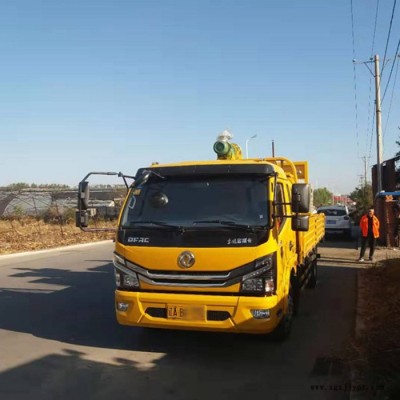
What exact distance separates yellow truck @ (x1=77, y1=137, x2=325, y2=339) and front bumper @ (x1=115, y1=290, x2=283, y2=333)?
11 mm

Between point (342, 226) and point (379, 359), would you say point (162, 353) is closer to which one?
point (379, 359)

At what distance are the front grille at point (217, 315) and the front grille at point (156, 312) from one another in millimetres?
519

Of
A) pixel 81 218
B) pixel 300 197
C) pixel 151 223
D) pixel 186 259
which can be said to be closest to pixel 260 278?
pixel 186 259

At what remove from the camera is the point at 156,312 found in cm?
571

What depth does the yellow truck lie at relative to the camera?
17.9 feet

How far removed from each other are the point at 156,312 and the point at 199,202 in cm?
138

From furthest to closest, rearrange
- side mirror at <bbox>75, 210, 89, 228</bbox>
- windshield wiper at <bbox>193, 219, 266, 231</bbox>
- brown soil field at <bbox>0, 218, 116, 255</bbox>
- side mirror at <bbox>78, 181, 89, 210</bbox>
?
brown soil field at <bbox>0, 218, 116, 255</bbox> < side mirror at <bbox>75, 210, 89, 228</bbox> < side mirror at <bbox>78, 181, 89, 210</bbox> < windshield wiper at <bbox>193, 219, 266, 231</bbox>

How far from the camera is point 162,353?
603 cm

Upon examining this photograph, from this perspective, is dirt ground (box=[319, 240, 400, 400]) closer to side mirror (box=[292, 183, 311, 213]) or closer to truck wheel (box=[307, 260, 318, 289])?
truck wheel (box=[307, 260, 318, 289])

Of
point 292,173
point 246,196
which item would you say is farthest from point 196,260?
point 292,173

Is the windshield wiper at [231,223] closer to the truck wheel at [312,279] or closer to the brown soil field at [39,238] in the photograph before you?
the truck wheel at [312,279]

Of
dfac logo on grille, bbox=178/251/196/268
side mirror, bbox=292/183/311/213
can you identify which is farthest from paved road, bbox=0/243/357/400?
side mirror, bbox=292/183/311/213

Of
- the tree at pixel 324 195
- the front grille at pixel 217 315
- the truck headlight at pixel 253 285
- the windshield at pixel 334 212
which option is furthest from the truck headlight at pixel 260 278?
the tree at pixel 324 195

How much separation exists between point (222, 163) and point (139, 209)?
117 centimetres
